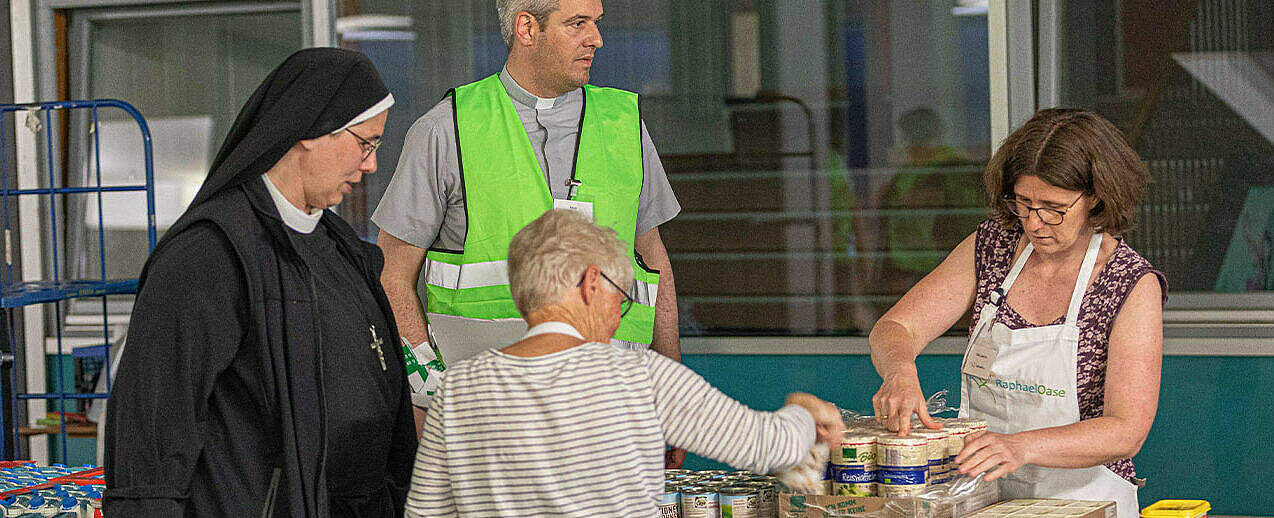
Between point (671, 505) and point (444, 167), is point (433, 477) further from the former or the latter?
point (444, 167)

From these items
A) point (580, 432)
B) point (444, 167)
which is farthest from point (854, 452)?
point (444, 167)

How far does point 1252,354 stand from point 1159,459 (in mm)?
428

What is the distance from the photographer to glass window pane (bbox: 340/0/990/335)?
402 centimetres

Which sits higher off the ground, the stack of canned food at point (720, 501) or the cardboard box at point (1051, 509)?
the stack of canned food at point (720, 501)

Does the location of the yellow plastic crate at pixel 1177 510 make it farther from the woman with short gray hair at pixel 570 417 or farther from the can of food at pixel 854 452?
the woman with short gray hair at pixel 570 417

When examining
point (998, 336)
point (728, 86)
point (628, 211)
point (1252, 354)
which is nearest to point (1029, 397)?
point (998, 336)

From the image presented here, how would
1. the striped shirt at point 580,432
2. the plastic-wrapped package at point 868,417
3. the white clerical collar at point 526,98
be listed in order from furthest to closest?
the white clerical collar at point 526,98, the plastic-wrapped package at point 868,417, the striped shirt at point 580,432

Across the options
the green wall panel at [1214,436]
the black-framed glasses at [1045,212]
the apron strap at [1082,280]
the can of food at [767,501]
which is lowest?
the green wall panel at [1214,436]

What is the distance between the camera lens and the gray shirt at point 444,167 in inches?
111

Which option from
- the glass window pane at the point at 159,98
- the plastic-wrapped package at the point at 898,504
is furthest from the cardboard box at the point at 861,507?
the glass window pane at the point at 159,98

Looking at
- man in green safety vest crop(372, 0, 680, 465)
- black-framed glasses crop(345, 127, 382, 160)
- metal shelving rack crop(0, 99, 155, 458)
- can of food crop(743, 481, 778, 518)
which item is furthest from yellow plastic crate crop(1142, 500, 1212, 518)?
metal shelving rack crop(0, 99, 155, 458)

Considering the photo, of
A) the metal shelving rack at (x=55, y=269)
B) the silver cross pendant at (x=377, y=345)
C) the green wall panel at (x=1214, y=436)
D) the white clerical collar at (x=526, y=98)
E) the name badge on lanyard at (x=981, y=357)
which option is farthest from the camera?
the metal shelving rack at (x=55, y=269)

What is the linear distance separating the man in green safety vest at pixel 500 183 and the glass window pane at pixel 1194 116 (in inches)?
71.1

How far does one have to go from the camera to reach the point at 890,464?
2.02 metres
